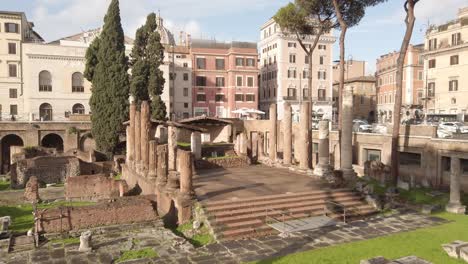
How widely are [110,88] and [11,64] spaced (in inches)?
710

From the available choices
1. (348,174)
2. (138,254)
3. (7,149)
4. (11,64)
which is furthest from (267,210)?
(11,64)

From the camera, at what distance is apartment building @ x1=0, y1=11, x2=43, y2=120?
47438mm

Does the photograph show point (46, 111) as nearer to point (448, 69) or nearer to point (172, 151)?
point (172, 151)

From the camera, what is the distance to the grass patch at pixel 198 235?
14.0 metres

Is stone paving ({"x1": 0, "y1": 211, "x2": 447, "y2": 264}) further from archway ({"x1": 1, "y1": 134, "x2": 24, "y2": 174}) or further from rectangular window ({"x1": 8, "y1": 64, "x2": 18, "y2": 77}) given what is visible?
rectangular window ({"x1": 8, "y1": 64, "x2": 18, "y2": 77})

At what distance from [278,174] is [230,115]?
3432 centimetres

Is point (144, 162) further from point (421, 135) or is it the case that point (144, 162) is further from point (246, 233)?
point (421, 135)

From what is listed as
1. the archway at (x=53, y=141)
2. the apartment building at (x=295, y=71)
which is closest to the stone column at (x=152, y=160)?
the archway at (x=53, y=141)

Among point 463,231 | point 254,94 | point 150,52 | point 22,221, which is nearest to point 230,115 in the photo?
point 254,94

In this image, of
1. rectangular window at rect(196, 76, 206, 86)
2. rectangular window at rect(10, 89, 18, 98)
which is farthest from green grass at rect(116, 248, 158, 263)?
rectangular window at rect(196, 76, 206, 86)

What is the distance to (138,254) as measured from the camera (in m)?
12.6

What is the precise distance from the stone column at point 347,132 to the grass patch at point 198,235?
29.4 ft

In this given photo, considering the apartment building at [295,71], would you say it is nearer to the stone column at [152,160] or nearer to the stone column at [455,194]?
the stone column at [152,160]

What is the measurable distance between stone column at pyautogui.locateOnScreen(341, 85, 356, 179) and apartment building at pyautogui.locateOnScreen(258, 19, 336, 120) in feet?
113
